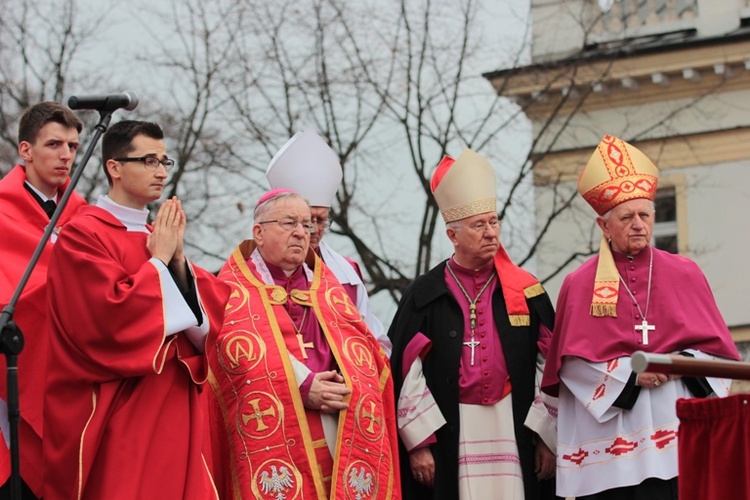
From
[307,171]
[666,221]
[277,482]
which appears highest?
[666,221]

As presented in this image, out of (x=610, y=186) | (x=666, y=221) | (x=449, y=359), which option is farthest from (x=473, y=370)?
(x=666, y=221)

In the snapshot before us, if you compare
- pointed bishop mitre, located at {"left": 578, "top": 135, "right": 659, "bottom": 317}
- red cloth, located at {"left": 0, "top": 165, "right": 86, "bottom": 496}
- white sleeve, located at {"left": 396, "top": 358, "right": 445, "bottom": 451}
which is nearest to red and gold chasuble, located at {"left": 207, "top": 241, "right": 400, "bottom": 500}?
white sleeve, located at {"left": 396, "top": 358, "right": 445, "bottom": 451}

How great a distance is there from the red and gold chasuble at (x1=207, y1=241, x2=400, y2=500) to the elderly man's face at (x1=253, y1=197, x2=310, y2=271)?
160 millimetres

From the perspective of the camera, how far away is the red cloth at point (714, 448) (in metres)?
4.96

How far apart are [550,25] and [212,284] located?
13727mm

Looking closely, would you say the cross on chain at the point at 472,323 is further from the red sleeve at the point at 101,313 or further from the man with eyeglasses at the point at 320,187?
the red sleeve at the point at 101,313

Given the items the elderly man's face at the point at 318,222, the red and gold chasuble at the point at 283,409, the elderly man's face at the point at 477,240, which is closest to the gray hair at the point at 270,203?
the red and gold chasuble at the point at 283,409

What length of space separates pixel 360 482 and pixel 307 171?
242 cm

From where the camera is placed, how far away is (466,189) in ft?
28.3

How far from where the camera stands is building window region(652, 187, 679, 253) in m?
20.7

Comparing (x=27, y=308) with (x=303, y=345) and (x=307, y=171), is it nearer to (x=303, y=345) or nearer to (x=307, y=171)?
(x=303, y=345)

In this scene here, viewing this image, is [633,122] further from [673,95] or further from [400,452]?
[400,452]

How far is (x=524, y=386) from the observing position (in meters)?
8.25

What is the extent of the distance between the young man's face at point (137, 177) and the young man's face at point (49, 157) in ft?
2.00
